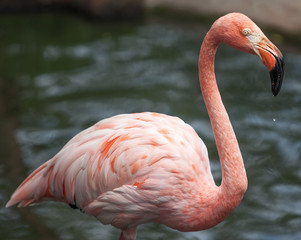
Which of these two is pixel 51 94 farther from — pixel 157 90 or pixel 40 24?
pixel 40 24

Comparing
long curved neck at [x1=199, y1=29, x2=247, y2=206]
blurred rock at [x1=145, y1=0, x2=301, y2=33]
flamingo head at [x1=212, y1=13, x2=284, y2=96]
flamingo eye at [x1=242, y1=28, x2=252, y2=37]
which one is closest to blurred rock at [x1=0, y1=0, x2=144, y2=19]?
blurred rock at [x1=145, y1=0, x2=301, y2=33]

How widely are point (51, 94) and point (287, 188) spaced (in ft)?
10.6

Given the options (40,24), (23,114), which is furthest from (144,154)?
(40,24)

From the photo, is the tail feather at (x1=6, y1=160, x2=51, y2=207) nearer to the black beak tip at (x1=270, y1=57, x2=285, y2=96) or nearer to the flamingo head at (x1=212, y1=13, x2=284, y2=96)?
the flamingo head at (x1=212, y1=13, x2=284, y2=96)

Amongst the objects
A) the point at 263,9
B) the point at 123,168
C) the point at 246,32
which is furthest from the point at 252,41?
the point at 263,9

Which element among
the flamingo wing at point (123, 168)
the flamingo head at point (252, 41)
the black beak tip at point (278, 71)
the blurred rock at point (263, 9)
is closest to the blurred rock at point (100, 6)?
the blurred rock at point (263, 9)

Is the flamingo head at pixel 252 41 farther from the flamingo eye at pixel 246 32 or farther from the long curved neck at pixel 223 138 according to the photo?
the long curved neck at pixel 223 138

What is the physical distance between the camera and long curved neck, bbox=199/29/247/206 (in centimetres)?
301

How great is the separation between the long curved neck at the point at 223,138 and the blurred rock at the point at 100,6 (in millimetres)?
5629

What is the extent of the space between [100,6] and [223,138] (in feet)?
19.1

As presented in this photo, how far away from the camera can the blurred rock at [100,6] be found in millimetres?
8406

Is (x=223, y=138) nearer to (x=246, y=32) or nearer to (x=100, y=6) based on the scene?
(x=246, y=32)

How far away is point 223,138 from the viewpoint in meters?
3.09

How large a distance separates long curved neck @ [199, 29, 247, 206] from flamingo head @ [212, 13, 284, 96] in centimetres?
10
